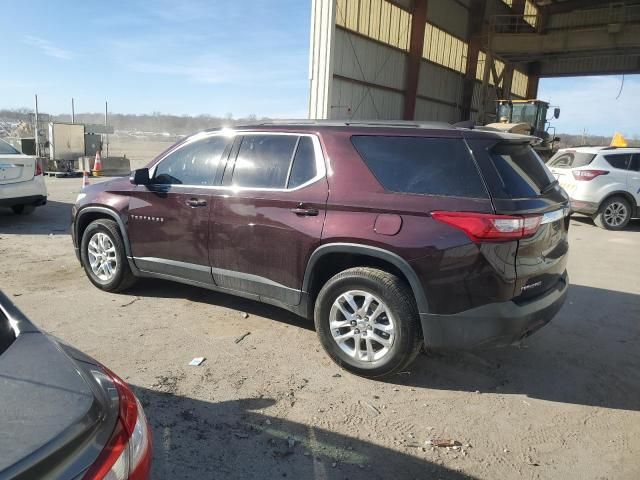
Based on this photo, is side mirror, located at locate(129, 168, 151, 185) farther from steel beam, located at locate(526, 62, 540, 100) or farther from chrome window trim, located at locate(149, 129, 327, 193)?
steel beam, located at locate(526, 62, 540, 100)

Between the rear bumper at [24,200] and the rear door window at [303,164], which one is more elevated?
the rear door window at [303,164]

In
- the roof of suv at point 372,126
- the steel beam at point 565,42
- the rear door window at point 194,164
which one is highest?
the steel beam at point 565,42

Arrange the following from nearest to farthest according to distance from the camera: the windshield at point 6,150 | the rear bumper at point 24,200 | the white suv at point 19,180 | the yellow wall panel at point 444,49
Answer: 1. the white suv at point 19,180
2. the rear bumper at point 24,200
3. the windshield at point 6,150
4. the yellow wall panel at point 444,49

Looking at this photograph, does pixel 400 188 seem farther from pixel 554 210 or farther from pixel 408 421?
pixel 408 421

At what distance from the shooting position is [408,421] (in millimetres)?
3068

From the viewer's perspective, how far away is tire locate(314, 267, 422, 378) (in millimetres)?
3344

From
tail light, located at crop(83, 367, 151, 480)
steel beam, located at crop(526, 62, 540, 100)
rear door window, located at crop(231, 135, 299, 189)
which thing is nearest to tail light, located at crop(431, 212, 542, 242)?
rear door window, located at crop(231, 135, 299, 189)

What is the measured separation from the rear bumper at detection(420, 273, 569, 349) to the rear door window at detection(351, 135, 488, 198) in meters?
0.75

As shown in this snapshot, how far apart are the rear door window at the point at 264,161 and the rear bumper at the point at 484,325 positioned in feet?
5.30

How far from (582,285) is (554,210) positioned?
3250mm

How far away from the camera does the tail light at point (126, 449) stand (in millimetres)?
1485

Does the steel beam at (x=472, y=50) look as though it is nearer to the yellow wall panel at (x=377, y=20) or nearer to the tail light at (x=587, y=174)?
the yellow wall panel at (x=377, y=20)

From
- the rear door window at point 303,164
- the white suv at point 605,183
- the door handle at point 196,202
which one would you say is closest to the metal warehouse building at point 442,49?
the white suv at point 605,183

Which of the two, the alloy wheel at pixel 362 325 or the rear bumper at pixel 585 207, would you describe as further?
the rear bumper at pixel 585 207
